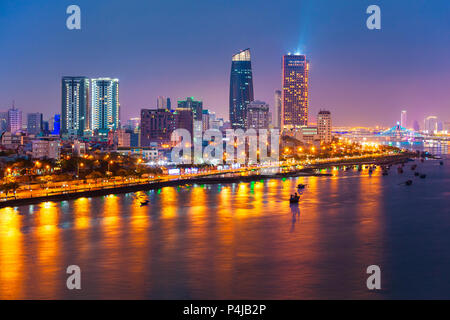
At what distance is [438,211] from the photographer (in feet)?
50.0

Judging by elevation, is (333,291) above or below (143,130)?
below

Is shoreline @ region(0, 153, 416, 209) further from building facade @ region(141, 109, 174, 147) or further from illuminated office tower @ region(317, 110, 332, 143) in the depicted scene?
illuminated office tower @ region(317, 110, 332, 143)

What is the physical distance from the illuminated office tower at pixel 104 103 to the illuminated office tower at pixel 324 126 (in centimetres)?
2419

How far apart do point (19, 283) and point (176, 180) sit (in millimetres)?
13810

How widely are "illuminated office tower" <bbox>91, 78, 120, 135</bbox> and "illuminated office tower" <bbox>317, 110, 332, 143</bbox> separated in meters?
24.2

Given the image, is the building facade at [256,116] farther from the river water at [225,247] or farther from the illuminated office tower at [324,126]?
the river water at [225,247]

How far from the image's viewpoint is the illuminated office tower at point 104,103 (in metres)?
67.2

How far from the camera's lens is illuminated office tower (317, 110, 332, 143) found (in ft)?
198

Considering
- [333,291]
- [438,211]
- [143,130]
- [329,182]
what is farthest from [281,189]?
[143,130]

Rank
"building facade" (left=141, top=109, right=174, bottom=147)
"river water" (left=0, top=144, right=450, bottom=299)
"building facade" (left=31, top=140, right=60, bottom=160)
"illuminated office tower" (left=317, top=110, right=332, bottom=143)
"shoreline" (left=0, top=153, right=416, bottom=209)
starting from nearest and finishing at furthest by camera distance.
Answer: "river water" (left=0, top=144, right=450, bottom=299) < "shoreline" (left=0, top=153, right=416, bottom=209) < "building facade" (left=31, top=140, right=60, bottom=160) < "building facade" (left=141, top=109, right=174, bottom=147) < "illuminated office tower" (left=317, top=110, right=332, bottom=143)

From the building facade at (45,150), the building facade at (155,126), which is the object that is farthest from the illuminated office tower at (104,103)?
the building facade at (45,150)

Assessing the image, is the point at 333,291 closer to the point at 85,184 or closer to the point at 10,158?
the point at 85,184

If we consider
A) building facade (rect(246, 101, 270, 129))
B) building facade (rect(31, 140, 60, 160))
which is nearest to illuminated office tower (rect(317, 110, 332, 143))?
building facade (rect(246, 101, 270, 129))
